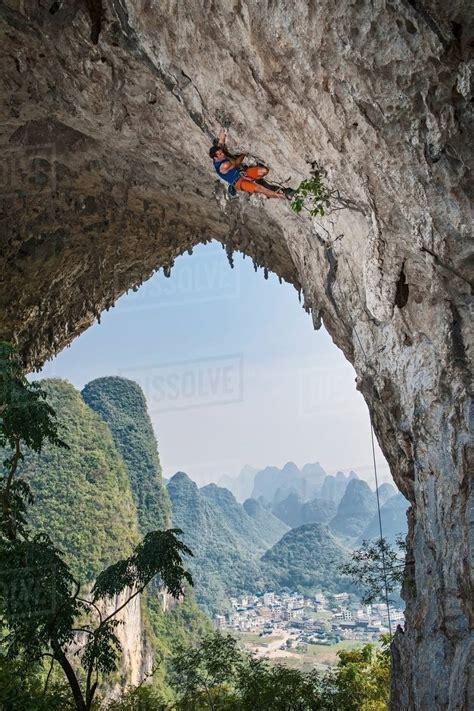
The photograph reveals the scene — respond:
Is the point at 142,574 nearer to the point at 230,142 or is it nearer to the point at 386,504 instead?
the point at 230,142

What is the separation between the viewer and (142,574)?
20.5 ft

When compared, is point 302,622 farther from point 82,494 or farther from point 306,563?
point 82,494

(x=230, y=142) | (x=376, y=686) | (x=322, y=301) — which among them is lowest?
(x=376, y=686)

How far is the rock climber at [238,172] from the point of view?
572 centimetres

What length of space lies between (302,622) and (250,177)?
28944 mm

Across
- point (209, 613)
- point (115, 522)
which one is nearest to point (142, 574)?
point (115, 522)

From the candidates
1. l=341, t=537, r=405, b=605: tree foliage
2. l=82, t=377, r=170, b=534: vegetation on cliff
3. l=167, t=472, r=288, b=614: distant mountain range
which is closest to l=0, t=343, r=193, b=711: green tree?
l=341, t=537, r=405, b=605: tree foliage

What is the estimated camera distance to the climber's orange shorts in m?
5.82

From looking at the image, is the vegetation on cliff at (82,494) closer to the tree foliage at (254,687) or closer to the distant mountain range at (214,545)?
the tree foliage at (254,687)

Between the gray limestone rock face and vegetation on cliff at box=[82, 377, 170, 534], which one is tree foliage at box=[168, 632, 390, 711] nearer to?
the gray limestone rock face

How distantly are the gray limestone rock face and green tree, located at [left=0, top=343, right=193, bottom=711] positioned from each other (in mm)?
→ 2585

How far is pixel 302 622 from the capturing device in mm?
30469

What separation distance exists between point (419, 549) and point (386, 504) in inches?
2126

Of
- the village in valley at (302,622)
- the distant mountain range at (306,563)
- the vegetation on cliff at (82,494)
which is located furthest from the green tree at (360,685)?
the distant mountain range at (306,563)
